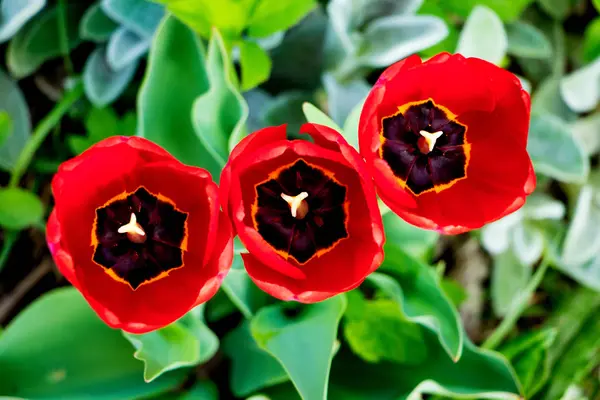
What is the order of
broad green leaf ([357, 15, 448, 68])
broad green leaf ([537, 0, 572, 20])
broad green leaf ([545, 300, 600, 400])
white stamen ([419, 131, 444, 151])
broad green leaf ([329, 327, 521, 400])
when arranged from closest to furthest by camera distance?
white stamen ([419, 131, 444, 151]) < broad green leaf ([329, 327, 521, 400]) < broad green leaf ([357, 15, 448, 68]) < broad green leaf ([545, 300, 600, 400]) < broad green leaf ([537, 0, 572, 20])

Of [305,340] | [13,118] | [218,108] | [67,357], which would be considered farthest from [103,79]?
[305,340]

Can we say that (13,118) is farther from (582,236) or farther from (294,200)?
(582,236)

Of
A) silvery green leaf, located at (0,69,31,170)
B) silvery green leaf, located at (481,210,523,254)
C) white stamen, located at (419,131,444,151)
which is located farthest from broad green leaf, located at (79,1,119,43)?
silvery green leaf, located at (481,210,523,254)

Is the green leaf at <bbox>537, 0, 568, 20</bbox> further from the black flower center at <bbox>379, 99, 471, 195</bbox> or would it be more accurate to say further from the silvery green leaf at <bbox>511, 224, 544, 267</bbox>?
the black flower center at <bbox>379, 99, 471, 195</bbox>

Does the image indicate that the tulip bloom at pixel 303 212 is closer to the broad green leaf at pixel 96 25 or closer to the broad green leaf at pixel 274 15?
the broad green leaf at pixel 274 15

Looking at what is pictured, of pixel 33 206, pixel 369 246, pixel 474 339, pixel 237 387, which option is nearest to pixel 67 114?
pixel 33 206
